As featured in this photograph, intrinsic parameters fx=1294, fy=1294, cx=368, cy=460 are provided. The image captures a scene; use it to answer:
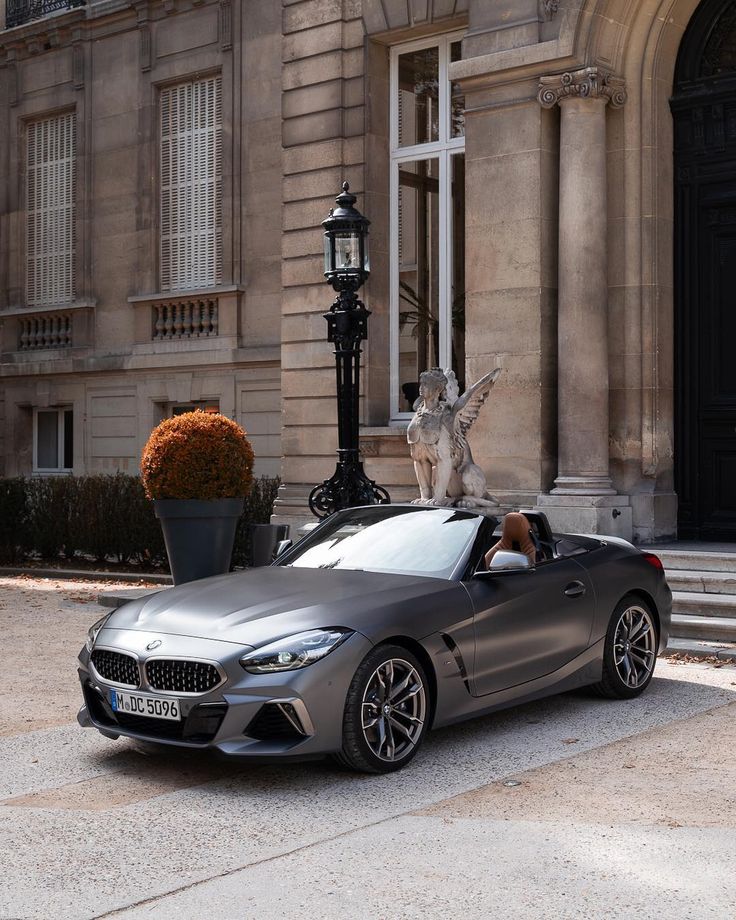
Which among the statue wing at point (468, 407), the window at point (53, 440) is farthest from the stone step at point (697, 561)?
the window at point (53, 440)

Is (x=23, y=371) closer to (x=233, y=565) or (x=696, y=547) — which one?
(x=233, y=565)

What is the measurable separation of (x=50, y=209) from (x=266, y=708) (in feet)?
67.5

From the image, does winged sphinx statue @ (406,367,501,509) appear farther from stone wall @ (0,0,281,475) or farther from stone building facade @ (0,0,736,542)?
stone wall @ (0,0,281,475)

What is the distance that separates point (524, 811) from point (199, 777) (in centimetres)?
171

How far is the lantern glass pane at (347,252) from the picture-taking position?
12883mm

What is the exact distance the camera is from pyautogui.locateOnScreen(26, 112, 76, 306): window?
80.9ft

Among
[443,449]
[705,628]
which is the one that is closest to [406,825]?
[705,628]

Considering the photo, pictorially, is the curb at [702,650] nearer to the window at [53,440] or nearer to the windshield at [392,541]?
the windshield at [392,541]

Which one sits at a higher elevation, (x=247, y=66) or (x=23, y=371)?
(x=247, y=66)

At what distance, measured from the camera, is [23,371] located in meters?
24.5

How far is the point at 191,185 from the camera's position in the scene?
2262 centimetres

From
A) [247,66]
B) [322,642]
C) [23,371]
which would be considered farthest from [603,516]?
[23,371]

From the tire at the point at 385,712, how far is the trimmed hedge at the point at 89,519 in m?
10.8

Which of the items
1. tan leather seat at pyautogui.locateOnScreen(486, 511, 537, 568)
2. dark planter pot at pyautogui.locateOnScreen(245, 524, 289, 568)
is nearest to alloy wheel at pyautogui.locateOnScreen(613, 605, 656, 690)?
Result: tan leather seat at pyautogui.locateOnScreen(486, 511, 537, 568)
